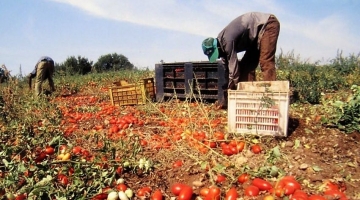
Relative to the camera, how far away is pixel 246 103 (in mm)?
3369

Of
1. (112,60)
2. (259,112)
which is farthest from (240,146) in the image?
(112,60)

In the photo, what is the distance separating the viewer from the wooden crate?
634 cm

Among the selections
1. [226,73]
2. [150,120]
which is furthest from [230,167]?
[226,73]

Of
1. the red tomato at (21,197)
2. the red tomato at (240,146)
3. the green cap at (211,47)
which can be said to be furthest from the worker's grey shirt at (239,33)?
the red tomato at (21,197)

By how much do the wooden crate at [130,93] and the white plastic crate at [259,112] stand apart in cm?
320

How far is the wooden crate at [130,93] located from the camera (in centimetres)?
634

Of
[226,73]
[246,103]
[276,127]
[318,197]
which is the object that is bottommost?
[318,197]

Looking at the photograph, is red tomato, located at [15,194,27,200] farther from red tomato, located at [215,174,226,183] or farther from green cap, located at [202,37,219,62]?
green cap, located at [202,37,219,62]

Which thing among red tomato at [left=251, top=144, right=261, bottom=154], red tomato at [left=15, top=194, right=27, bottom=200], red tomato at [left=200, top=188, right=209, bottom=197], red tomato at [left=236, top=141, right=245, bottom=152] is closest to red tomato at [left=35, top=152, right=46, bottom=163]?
red tomato at [left=15, top=194, right=27, bottom=200]

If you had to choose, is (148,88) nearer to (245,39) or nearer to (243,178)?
(245,39)

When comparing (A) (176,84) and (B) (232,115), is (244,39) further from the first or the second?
(A) (176,84)

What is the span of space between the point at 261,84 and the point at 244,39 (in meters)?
1.05

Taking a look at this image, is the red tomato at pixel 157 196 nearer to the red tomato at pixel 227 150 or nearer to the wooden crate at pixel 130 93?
the red tomato at pixel 227 150

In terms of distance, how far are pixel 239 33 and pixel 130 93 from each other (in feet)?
9.55
